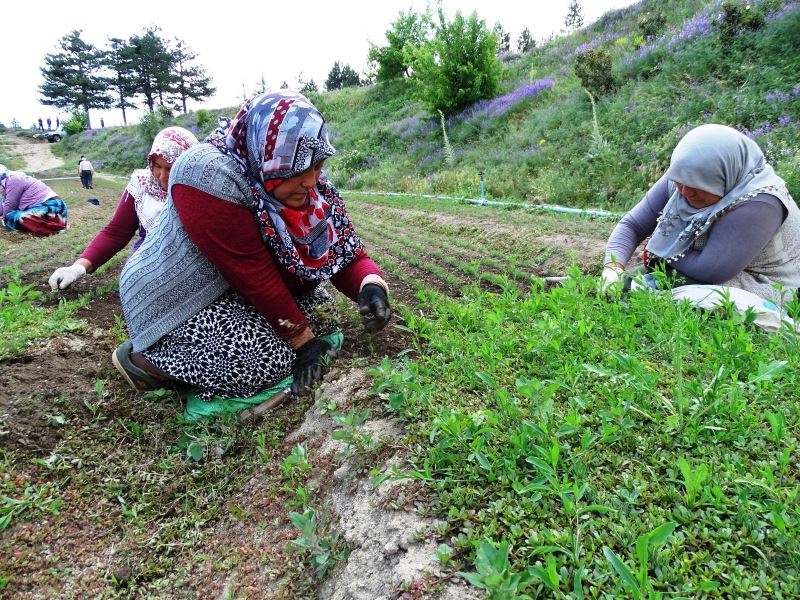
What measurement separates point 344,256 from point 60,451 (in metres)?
1.42

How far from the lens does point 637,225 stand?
118 inches

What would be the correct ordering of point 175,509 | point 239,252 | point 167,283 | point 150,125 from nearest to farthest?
point 175,509
point 239,252
point 167,283
point 150,125

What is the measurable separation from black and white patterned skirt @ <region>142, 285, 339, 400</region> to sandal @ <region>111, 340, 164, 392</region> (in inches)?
3.5

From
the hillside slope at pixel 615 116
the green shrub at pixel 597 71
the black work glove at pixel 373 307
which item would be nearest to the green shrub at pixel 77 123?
the hillside slope at pixel 615 116

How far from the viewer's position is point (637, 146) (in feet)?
26.3

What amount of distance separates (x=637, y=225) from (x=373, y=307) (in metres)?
1.82

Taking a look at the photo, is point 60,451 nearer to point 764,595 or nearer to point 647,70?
point 764,595

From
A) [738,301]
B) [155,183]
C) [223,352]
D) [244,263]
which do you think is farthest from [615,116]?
[223,352]

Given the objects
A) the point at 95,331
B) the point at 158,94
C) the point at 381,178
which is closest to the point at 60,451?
the point at 95,331

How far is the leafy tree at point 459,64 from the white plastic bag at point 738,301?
44.9ft

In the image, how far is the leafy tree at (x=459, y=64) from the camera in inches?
555

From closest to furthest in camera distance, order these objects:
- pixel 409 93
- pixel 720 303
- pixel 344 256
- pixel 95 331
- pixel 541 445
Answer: pixel 541 445, pixel 720 303, pixel 344 256, pixel 95 331, pixel 409 93

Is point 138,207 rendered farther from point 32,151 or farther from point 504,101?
point 32,151

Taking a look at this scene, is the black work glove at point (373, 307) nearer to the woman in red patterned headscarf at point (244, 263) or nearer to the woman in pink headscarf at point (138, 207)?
the woman in red patterned headscarf at point (244, 263)
